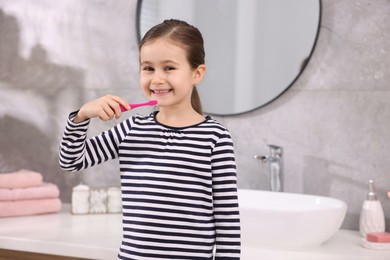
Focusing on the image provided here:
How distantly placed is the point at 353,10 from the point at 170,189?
102 centimetres

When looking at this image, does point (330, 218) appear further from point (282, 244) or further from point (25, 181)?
point (25, 181)

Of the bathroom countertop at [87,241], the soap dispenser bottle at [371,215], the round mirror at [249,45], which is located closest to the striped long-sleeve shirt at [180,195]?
the bathroom countertop at [87,241]

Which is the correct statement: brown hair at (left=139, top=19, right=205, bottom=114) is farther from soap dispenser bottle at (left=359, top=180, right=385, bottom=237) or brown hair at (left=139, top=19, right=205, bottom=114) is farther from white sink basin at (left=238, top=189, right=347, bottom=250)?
soap dispenser bottle at (left=359, top=180, right=385, bottom=237)

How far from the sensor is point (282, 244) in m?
1.66

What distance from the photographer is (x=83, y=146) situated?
50.5 inches

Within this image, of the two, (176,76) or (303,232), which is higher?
(176,76)

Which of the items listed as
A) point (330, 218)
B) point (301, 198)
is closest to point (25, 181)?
point (301, 198)

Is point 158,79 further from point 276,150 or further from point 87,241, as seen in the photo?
point 276,150

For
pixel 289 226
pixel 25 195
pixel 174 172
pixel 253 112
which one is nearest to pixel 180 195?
pixel 174 172

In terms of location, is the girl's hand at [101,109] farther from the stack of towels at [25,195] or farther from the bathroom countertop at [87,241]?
the stack of towels at [25,195]

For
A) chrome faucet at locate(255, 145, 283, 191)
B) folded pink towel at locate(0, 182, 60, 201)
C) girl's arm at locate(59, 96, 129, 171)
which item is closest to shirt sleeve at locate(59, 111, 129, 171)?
girl's arm at locate(59, 96, 129, 171)

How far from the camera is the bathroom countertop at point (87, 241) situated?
163 cm

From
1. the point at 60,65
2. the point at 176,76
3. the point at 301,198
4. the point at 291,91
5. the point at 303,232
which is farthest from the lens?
the point at 60,65

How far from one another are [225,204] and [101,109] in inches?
11.7
